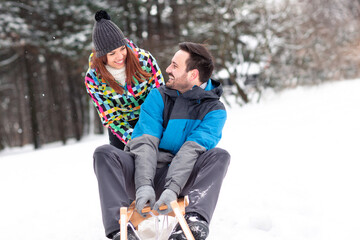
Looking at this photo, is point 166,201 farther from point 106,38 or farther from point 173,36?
point 173,36

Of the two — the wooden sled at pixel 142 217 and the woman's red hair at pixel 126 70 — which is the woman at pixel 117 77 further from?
the wooden sled at pixel 142 217

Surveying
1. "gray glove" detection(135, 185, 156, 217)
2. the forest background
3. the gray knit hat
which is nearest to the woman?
the gray knit hat

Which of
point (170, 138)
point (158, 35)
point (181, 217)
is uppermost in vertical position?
point (158, 35)

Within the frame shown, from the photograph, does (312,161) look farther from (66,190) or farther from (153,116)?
(66,190)

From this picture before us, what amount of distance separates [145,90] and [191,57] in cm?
61

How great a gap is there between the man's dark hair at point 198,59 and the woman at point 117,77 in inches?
19.8

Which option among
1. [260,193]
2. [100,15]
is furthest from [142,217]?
[260,193]

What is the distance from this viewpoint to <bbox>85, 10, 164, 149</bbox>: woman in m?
2.57

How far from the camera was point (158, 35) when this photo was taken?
49.9ft

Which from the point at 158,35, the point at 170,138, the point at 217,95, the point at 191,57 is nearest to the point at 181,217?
the point at 170,138

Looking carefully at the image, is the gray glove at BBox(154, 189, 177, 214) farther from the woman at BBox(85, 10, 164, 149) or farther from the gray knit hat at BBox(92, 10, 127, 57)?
the gray knit hat at BBox(92, 10, 127, 57)

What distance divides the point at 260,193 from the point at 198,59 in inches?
63.6

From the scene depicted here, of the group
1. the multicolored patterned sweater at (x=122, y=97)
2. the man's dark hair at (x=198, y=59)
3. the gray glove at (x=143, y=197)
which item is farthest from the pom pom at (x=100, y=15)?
the gray glove at (x=143, y=197)

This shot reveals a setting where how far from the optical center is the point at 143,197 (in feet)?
6.04
